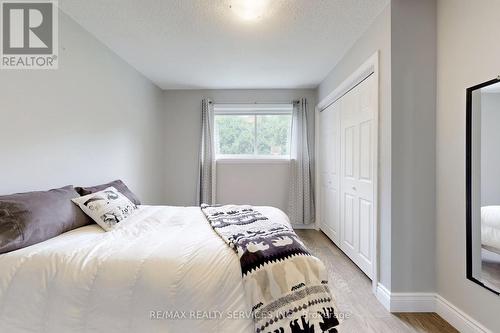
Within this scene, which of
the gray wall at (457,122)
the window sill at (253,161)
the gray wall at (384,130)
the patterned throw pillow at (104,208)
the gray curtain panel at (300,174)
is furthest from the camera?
the window sill at (253,161)

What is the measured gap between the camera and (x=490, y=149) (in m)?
1.55

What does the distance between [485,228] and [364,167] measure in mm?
1120

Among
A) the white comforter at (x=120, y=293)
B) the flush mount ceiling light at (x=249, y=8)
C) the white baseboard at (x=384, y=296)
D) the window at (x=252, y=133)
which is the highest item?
the flush mount ceiling light at (x=249, y=8)

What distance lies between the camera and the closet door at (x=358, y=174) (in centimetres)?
247

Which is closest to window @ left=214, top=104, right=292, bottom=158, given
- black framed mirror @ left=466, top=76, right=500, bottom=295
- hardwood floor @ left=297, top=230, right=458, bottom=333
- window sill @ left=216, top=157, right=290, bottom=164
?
window sill @ left=216, top=157, right=290, bottom=164

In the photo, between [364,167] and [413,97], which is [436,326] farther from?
[413,97]

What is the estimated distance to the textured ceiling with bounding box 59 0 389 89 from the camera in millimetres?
2082

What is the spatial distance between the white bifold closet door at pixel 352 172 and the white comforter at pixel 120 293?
162 centimetres

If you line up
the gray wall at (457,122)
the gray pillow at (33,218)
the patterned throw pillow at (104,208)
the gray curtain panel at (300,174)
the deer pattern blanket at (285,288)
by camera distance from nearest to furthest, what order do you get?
the deer pattern blanket at (285,288) → the gray pillow at (33,218) → the gray wall at (457,122) → the patterned throw pillow at (104,208) → the gray curtain panel at (300,174)

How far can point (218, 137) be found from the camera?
4535 mm

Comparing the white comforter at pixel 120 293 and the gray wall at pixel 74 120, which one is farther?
the gray wall at pixel 74 120

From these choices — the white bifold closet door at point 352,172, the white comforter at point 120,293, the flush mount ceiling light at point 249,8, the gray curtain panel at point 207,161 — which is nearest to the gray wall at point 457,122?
the white bifold closet door at point 352,172

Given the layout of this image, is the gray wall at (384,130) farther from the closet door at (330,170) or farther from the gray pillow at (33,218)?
the gray pillow at (33,218)

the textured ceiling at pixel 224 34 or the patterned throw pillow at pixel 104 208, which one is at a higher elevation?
the textured ceiling at pixel 224 34
